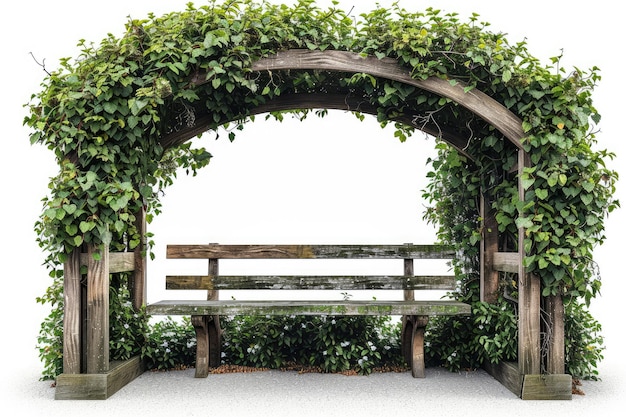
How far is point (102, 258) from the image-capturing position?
6.07 meters

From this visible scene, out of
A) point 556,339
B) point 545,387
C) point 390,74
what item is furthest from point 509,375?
point 390,74

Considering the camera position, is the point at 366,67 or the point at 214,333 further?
the point at 214,333

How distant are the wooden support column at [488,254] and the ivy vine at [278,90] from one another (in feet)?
2.91

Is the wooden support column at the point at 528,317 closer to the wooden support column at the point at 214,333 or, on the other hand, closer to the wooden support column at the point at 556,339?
the wooden support column at the point at 556,339

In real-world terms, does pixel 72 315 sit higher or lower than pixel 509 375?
higher

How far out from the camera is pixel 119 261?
657 centimetres

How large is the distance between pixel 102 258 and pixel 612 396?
4312 mm

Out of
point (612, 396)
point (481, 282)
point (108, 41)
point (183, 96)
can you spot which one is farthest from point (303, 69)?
point (612, 396)

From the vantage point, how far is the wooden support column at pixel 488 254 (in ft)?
23.0

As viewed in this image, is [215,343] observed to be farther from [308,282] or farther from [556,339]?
[556,339]

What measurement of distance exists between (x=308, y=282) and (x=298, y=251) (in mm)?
326

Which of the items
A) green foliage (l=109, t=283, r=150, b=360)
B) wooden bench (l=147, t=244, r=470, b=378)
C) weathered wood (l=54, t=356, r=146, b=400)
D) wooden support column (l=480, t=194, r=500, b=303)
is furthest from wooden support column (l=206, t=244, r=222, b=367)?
wooden support column (l=480, t=194, r=500, b=303)

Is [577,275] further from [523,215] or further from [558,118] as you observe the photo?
[558,118]

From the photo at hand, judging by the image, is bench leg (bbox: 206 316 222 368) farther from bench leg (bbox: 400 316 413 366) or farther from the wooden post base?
the wooden post base
